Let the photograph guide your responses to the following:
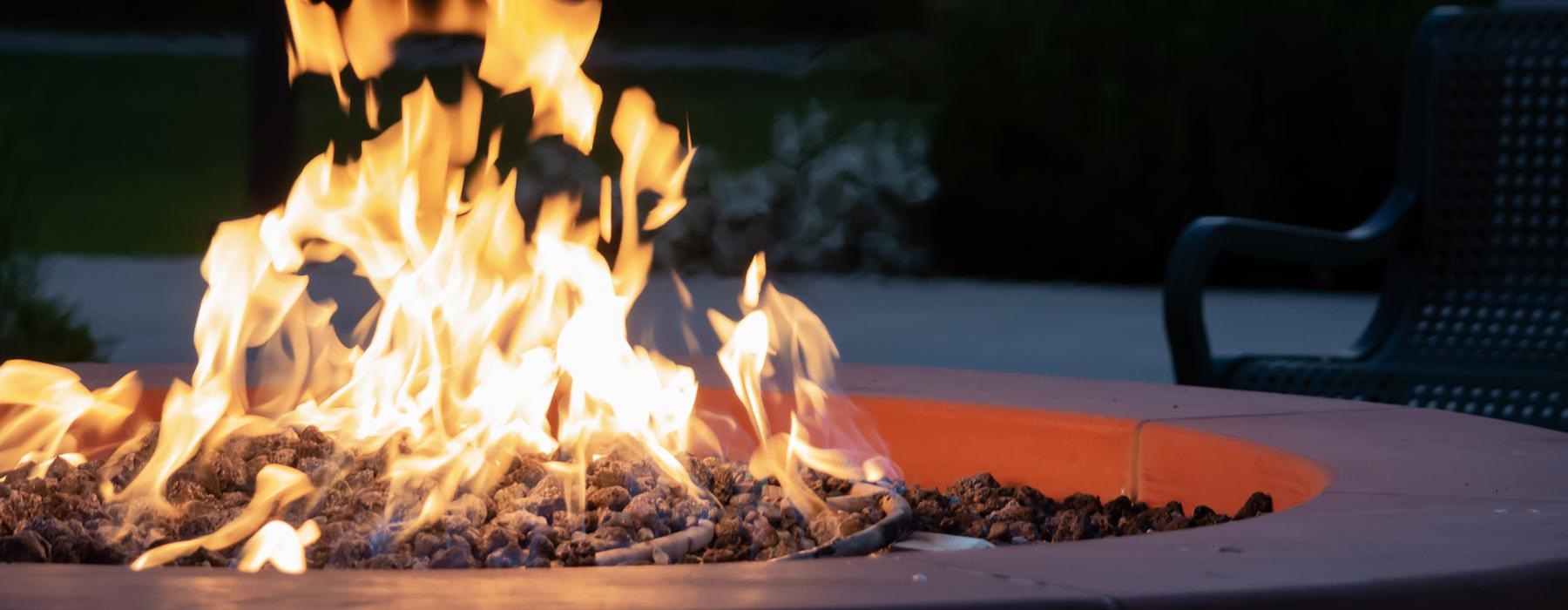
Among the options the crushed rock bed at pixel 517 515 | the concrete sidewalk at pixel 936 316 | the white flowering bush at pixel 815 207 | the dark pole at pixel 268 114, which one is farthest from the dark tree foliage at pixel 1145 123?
the crushed rock bed at pixel 517 515

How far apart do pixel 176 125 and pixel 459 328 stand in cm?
1931

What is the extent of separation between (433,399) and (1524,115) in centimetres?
266

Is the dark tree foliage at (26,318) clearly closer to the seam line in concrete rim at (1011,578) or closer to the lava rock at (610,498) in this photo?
the lava rock at (610,498)

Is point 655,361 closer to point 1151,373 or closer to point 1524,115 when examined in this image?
point 1524,115

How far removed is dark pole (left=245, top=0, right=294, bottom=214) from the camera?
7410 millimetres

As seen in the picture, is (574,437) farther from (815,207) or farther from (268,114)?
(815,207)

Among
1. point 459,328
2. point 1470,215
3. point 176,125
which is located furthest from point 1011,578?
point 176,125

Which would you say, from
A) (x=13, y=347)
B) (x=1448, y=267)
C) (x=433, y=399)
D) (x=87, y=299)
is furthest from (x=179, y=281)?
(x=433, y=399)

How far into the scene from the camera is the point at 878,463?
2576 mm

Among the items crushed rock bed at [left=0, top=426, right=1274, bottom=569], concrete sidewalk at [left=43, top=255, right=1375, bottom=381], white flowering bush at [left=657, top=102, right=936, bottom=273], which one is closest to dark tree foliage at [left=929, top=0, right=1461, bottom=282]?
white flowering bush at [left=657, top=102, right=936, bottom=273]

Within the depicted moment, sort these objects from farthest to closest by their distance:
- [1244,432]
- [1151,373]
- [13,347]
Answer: [1151,373] → [13,347] → [1244,432]

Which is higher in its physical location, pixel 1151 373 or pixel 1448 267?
pixel 1448 267

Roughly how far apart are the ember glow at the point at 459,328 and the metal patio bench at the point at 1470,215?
1.49 m

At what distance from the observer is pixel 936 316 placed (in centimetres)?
820
